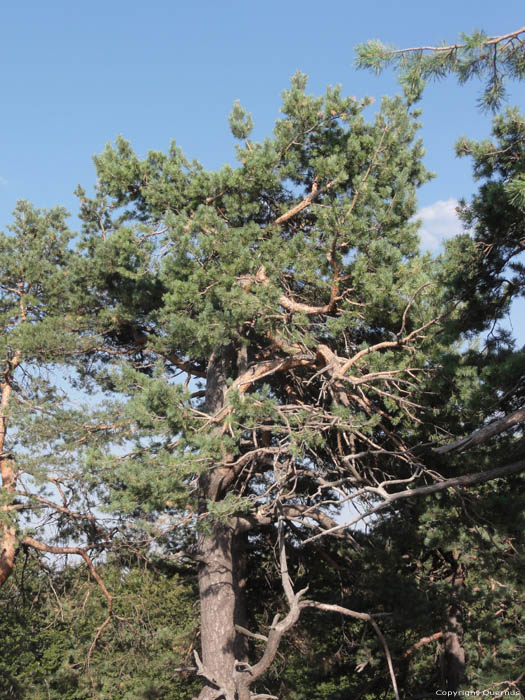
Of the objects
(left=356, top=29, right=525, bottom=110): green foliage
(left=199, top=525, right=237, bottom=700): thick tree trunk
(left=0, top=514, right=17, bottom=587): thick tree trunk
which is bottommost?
(left=199, top=525, right=237, bottom=700): thick tree trunk

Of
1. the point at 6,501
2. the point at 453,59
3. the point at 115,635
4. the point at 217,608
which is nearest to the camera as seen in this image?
the point at 453,59

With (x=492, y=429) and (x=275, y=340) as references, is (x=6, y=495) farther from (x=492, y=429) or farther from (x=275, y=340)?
(x=492, y=429)

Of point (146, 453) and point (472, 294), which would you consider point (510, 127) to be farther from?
point (146, 453)

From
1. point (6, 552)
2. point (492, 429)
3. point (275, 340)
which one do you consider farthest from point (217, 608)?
point (492, 429)

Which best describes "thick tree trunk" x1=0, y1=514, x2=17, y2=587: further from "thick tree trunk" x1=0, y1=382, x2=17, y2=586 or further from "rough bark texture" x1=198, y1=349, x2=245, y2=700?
"rough bark texture" x1=198, y1=349, x2=245, y2=700

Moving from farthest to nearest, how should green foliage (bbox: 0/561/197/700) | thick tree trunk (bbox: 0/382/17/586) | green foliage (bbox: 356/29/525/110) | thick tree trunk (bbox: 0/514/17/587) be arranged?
green foliage (bbox: 0/561/197/700) < thick tree trunk (bbox: 0/514/17/587) < thick tree trunk (bbox: 0/382/17/586) < green foliage (bbox: 356/29/525/110)

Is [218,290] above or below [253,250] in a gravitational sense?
below

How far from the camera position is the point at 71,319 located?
27.9ft

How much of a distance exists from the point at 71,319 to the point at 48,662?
37.6ft

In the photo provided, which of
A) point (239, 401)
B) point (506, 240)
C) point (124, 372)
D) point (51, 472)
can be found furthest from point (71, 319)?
point (506, 240)

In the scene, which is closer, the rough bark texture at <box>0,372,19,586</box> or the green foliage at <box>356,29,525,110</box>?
the green foliage at <box>356,29,525,110</box>

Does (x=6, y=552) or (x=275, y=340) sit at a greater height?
(x=275, y=340)

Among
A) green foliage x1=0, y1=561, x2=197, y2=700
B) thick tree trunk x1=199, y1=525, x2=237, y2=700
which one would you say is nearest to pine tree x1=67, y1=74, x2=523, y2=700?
thick tree trunk x1=199, y1=525, x2=237, y2=700

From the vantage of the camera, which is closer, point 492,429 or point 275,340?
point 492,429
